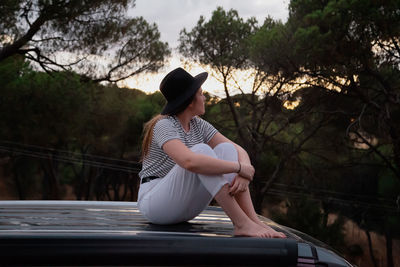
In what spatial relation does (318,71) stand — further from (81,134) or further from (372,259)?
(81,134)

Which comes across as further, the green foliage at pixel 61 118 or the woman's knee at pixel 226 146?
the green foliage at pixel 61 118

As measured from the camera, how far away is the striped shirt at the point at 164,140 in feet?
9.23

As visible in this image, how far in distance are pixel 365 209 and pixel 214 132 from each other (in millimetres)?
20166

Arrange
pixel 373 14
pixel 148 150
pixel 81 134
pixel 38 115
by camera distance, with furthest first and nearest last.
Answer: pixel 81 134
pixel 38 115
pixel 373 14
pixel 148 150

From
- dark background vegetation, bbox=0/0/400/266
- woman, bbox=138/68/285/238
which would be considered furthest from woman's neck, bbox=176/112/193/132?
dark background vegetation, bbox=0/0/400/266

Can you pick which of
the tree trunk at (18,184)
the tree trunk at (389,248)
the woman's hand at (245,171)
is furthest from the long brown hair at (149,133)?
the tree trunk at (18,184)

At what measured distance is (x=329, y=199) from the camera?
65.7 feet

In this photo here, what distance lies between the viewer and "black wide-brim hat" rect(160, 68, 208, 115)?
301 cm

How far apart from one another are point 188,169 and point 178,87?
0.63 meters

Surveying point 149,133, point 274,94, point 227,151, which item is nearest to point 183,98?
point 149,133

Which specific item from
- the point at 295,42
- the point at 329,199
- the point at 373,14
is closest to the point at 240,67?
the point at 295,42

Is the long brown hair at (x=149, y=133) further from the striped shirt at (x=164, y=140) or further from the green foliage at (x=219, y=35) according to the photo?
the green foliage at (x=219, y=35)

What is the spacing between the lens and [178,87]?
305 cm

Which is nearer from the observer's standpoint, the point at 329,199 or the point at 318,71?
the point at 318,71
